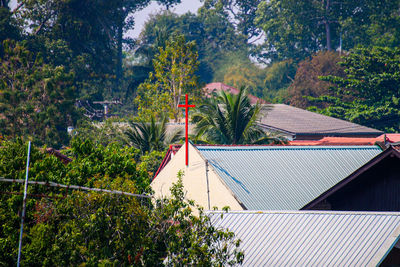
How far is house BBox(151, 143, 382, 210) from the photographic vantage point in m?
24.5

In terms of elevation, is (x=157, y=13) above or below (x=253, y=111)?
above

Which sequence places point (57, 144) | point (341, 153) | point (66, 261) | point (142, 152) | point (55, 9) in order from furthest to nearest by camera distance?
1. point (55, 9)
2. point (57, 144)
3. point (142, 152)
4. point (341, 153)
5. point (66, 261)

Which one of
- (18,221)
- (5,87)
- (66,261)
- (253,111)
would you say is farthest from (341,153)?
(5,87)

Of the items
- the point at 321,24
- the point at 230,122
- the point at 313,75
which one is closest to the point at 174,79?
the point at 230,122

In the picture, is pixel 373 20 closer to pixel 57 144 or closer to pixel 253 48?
pixel 253 48

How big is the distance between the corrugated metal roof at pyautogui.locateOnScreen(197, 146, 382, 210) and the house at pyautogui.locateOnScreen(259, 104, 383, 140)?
2566cm

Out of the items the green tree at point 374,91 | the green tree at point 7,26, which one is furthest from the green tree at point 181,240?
the green tree at point 7,26

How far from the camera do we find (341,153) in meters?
27.2

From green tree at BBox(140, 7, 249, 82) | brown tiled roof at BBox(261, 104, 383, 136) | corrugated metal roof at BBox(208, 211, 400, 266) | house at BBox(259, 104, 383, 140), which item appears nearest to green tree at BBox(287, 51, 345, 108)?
brown tiled roof at BBox(261, 104, 383, 136)

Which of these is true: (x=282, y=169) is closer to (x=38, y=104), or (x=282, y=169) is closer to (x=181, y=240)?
(x=181, y=240)

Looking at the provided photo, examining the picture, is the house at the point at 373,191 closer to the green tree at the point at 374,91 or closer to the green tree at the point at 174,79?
the green tree at the point at 174,79

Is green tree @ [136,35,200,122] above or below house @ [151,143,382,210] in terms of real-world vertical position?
above

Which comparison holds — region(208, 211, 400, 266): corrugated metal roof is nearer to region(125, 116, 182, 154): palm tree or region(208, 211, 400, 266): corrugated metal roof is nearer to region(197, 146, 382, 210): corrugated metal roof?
region(197, 146, 382, 210): corrugated metal roof

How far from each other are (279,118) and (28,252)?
143ft
